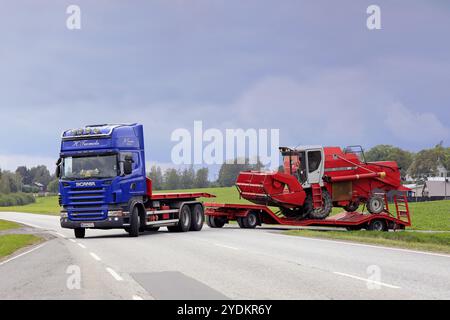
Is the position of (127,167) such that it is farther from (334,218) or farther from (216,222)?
(334,218)

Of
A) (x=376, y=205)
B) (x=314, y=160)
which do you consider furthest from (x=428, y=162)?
(x=314, y=160)

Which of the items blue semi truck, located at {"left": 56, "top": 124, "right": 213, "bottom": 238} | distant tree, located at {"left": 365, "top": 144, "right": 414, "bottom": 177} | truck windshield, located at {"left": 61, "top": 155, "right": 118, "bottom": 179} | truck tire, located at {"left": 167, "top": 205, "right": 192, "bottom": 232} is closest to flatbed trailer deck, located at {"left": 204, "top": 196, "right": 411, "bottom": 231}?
truck tire, located at {"left": 167, "top": 205, "right": 192, "bottom": 232}

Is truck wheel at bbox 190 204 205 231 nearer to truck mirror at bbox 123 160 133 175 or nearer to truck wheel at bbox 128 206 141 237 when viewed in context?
truck wheel at bbox 128 206 141 237

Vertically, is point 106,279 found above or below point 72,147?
below

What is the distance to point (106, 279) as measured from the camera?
37.3ft

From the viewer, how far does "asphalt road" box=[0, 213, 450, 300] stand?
9.56m

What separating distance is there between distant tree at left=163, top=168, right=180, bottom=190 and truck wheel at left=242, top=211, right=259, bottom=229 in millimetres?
42627

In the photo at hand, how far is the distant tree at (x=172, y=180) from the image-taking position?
2999 inches

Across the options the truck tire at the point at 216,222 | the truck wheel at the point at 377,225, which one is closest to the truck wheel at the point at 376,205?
the truck wheel at the point at 377,225

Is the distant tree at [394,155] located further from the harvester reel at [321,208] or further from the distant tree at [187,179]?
the harvester reel at [321,208]

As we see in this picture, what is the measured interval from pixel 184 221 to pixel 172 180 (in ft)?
178
